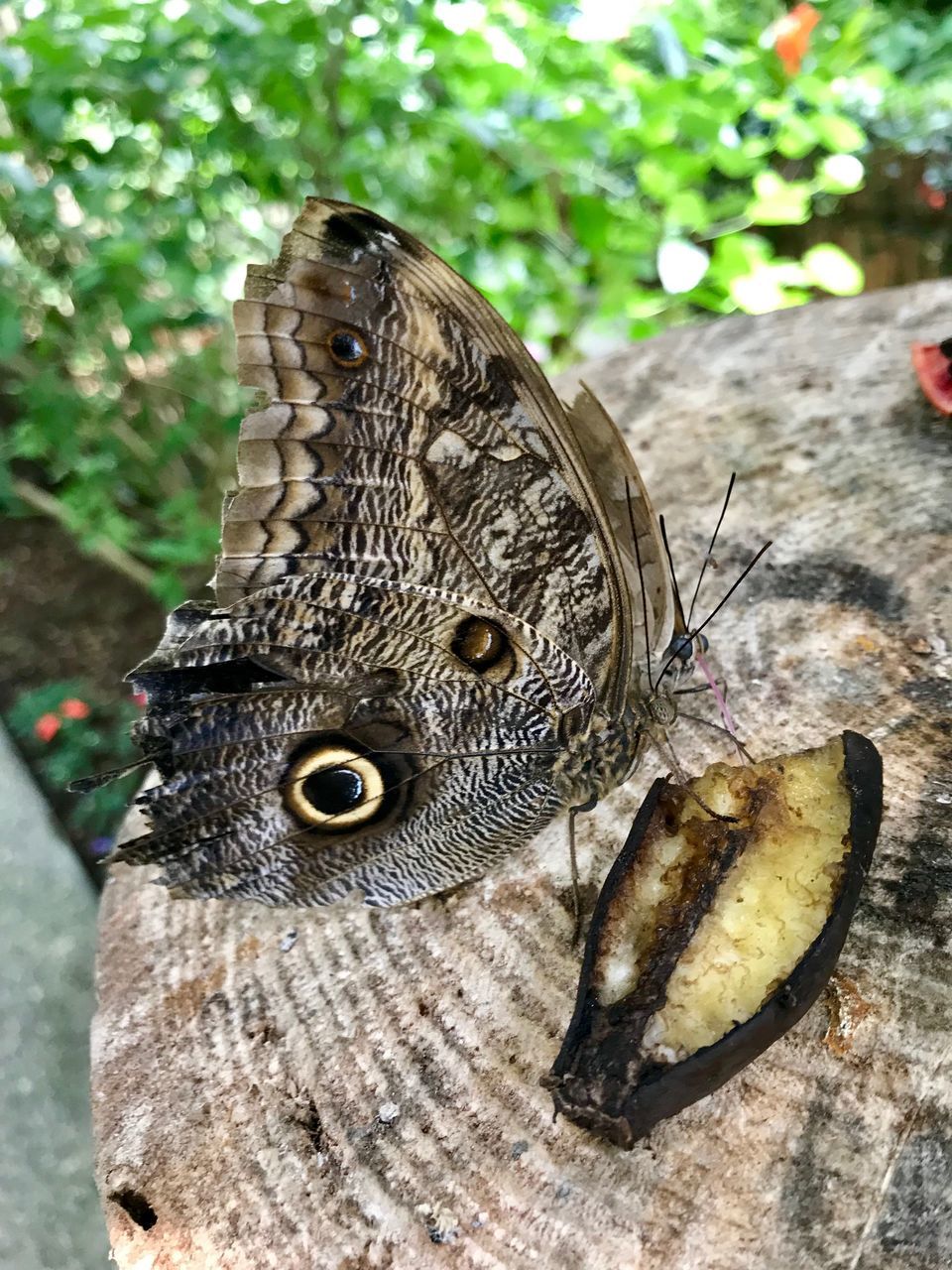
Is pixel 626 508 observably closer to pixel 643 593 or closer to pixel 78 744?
pixel 643 593

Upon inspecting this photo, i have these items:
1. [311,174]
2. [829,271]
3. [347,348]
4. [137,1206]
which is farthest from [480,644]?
[311,174]

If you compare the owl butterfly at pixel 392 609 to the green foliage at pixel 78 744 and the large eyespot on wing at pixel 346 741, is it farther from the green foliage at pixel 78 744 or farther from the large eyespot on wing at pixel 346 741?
the green foliage at pixel 78 744

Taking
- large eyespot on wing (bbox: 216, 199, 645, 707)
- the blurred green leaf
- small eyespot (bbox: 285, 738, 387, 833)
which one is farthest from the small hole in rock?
the blurred green leaf

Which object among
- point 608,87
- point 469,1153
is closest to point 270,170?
point 608,87

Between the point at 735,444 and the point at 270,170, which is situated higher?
the point at 270,170

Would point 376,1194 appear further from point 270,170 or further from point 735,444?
point 270,170

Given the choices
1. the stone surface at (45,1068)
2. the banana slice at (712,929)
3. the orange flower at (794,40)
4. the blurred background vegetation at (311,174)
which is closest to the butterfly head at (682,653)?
the banana slice at (712,929)

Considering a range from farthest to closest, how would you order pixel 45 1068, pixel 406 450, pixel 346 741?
pixel 45 1068 < pixel 346 741 < pixel 406 450
